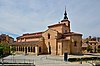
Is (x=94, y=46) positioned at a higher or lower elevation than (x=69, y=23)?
lower

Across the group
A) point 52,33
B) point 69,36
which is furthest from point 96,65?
point 52,33

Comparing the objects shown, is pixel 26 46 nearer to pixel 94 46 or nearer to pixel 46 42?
pixel 46 42

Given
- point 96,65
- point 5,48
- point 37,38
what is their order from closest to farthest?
point 96,65
point 5,48
point 37,38

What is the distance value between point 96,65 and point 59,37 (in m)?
26.0

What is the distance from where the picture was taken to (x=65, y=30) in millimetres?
59812

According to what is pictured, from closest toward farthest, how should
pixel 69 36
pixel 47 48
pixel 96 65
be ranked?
pixel 96 65 < pixel 69 36 < pixel 47 48

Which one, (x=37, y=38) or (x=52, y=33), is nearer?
(x=52, y=33)

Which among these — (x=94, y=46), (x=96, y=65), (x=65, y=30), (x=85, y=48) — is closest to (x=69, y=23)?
(x=65, y=30)

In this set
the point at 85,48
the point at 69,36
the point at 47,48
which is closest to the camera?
the point at 69,36

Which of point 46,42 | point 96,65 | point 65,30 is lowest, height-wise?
point 96,65

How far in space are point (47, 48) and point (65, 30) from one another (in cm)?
895

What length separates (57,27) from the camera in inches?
2366

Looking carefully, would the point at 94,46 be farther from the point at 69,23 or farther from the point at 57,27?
the point at 57,27

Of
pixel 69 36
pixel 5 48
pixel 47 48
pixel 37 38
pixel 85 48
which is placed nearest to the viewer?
pixel 5 48
